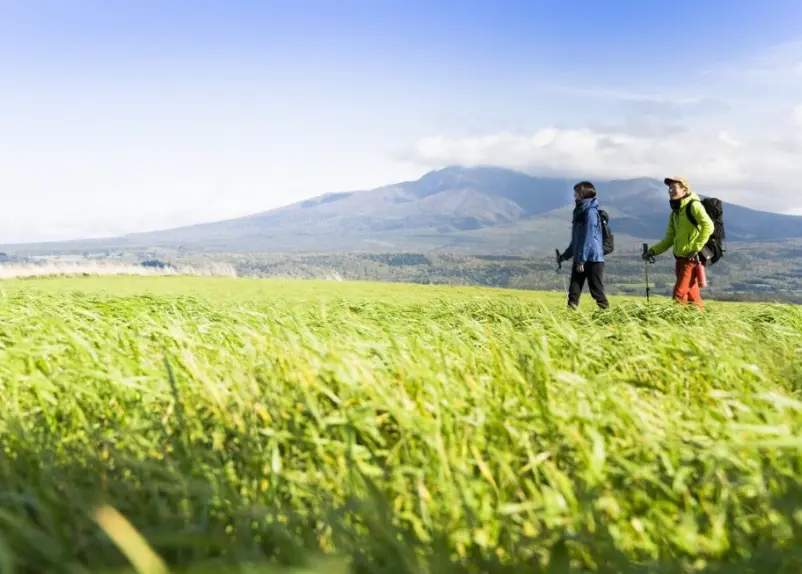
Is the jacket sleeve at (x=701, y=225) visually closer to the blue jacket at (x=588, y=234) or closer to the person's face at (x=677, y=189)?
the person's face at (x=677, y=189)

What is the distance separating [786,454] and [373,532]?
1.74m

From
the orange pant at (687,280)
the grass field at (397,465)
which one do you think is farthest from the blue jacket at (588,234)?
the grass field at (397,465)

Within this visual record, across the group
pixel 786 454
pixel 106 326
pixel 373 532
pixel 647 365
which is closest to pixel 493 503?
pixel 373 532

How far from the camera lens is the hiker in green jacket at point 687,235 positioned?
37.4 feet

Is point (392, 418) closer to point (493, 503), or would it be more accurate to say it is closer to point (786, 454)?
point (493, 503)

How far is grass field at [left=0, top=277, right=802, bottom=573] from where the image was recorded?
2.05m

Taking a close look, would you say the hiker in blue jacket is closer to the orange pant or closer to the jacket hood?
the jacket hood

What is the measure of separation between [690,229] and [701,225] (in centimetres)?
23

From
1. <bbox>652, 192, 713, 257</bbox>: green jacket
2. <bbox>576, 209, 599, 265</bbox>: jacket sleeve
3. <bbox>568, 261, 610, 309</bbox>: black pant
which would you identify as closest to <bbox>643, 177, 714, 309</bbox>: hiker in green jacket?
<bbox>652, 192, 713, 257</bbox>: green jacket

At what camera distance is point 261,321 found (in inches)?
255


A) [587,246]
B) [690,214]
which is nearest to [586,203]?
[587,246]

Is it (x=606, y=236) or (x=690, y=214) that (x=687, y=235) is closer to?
(x=690, y=214)

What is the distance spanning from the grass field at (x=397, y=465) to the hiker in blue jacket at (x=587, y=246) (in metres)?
8.23

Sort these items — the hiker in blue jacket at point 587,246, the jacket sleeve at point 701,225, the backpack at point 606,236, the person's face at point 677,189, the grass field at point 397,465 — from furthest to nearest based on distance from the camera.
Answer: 1. the backpack at point 606,236
2. the hiker in blue jacket at point 587,246
3. the person's face at point 677,189
4. the jacket sleeve at point 701,225
5. the grass field at point 397,465
